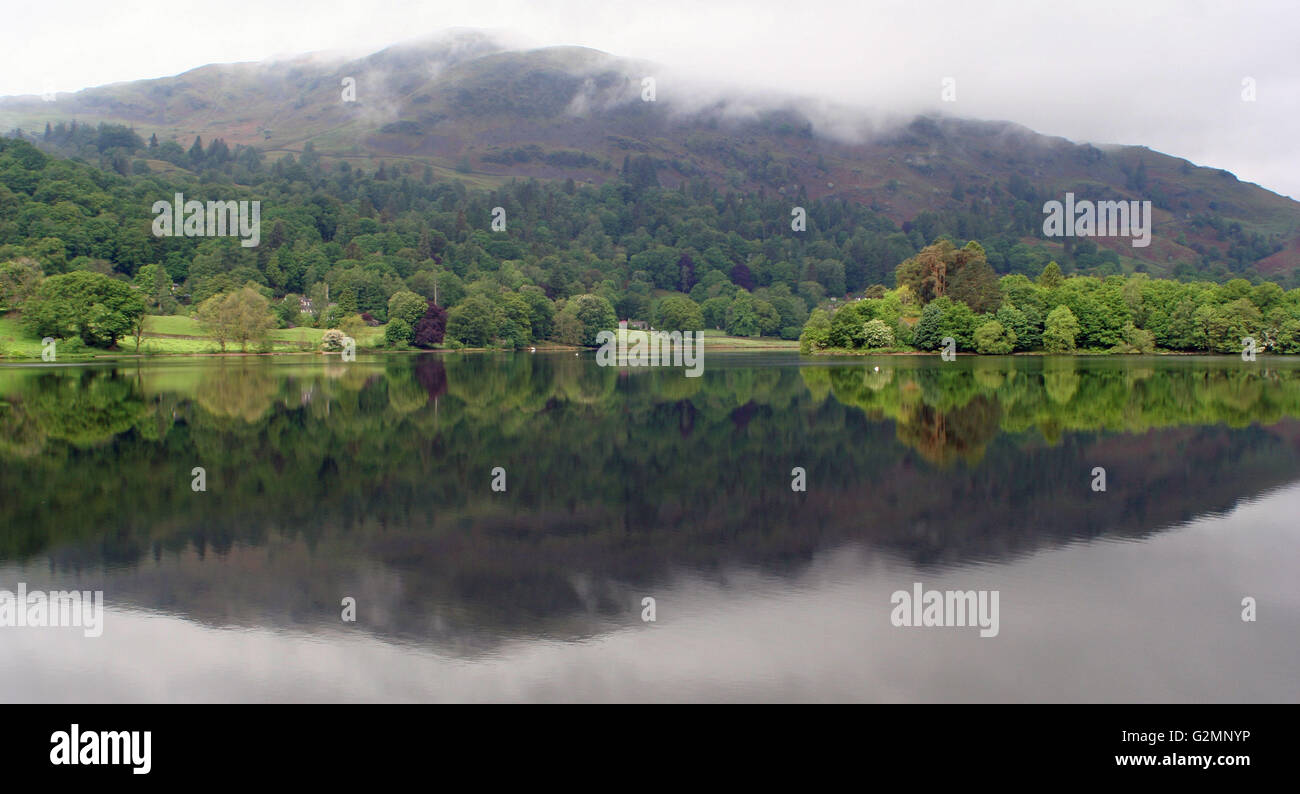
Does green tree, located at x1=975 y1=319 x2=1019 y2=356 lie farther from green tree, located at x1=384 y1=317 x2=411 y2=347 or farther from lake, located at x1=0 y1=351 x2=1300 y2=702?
green tree, located at x1=384 y1=317 x2=411 y2=347

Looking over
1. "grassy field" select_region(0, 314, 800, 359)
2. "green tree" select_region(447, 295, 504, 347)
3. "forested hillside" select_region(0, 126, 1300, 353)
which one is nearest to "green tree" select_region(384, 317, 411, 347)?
"forested hillside" select_region(0, 126, 1300, 353)

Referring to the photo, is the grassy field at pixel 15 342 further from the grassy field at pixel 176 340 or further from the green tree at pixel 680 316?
the green tree at pixel 680 316

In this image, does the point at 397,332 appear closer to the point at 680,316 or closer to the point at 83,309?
the point at 83,309

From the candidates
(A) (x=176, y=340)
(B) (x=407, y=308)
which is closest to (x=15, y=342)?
(A) (x=176, y=340)
